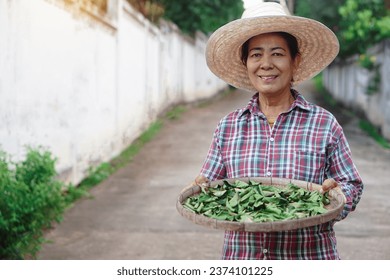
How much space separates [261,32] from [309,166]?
0.55 m

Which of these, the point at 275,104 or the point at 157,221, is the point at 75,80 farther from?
the point at 275,104

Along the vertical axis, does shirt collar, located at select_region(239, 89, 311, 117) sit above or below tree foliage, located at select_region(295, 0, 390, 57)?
below

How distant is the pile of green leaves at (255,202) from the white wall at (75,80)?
2719mm

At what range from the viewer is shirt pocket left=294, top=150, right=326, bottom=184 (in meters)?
1.98

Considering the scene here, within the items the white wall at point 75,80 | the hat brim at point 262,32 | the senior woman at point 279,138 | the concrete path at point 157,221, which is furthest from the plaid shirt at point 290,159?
the white wall at point 75,80

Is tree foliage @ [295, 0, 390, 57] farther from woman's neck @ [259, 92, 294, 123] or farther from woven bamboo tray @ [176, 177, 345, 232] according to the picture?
woven bamboo tray @ [176, 177, 345, 232]

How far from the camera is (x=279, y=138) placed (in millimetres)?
2033

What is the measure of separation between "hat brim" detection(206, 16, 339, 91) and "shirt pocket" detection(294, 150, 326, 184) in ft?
1.45

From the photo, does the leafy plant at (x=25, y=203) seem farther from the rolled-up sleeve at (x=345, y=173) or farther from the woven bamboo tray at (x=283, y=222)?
the rolled-up sleeve at (x=345, y=173)

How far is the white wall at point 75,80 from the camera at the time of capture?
14.9ft

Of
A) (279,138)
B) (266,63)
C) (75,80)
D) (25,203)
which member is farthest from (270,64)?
(75,80)

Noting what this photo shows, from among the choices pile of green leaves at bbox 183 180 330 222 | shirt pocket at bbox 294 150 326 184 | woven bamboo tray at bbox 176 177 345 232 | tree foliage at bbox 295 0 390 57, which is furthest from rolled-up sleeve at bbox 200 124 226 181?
tree foliage at bbox 295 0 390 57

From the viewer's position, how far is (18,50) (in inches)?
180

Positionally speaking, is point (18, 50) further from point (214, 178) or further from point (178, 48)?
point (178, 48)
